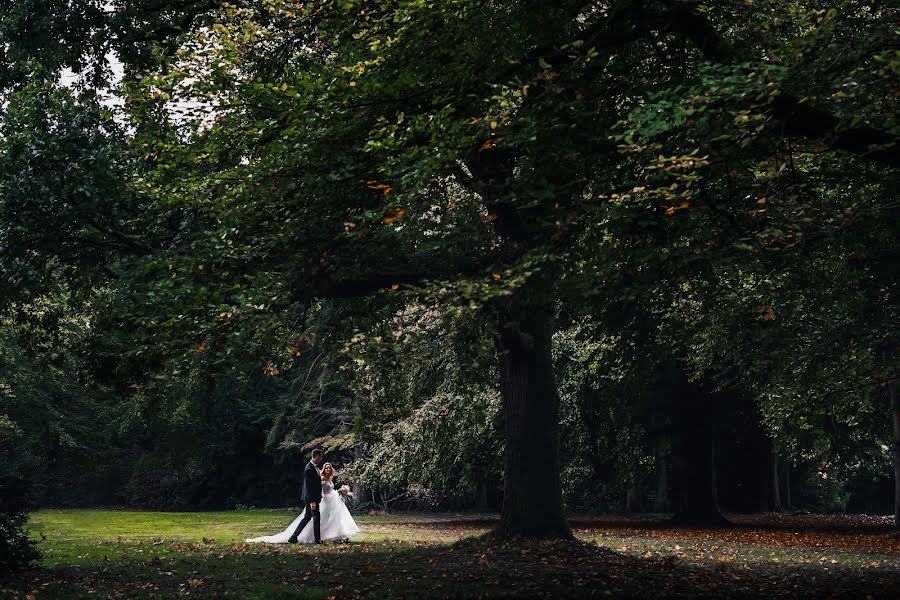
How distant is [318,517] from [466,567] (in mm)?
6777

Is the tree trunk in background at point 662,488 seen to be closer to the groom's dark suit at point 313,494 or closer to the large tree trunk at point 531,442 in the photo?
the groom's dark suit at point 313,494

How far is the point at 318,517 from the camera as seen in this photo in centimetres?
2025

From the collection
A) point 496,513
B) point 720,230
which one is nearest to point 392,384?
point 720,230

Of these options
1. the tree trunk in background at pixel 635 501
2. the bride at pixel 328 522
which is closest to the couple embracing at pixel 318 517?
the bride at pixel 328 522

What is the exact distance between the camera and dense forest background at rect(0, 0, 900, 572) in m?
10.8

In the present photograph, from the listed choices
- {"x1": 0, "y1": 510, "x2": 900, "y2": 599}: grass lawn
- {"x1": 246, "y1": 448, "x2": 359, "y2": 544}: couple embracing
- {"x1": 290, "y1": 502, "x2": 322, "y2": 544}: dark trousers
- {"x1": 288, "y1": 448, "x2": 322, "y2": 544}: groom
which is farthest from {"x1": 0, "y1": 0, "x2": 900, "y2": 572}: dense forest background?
{"x1": 290, "y1": 502, "x2": 322, "y2": 544}: dark trousers

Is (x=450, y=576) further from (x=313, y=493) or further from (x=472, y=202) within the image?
(x=313, y=493)

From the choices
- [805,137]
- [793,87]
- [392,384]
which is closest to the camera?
[793,87]

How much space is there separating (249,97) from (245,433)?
1318 inches

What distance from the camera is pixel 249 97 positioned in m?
12.2

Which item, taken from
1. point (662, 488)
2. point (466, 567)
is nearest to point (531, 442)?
point (466, 567)

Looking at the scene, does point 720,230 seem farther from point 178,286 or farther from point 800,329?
point 800,329

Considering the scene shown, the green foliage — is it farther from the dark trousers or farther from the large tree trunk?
the large tree trunk

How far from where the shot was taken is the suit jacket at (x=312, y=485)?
2006 cm
